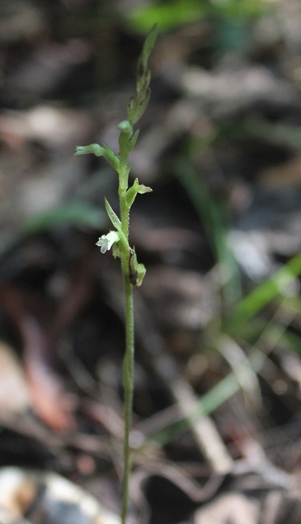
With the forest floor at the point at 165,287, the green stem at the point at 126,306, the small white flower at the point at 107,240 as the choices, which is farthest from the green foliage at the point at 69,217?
the small white flower at the point at 107,240

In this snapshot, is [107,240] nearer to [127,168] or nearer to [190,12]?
[127,168]

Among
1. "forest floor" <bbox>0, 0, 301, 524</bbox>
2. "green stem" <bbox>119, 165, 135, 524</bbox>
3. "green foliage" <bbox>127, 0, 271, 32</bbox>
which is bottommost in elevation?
"green stem" <bbox>119, 165, 135, 524</bbox>

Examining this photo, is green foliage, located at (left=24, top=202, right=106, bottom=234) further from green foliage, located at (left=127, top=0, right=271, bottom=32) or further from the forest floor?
green foliage, located at (left=127, top=0, right=271, bottom=32)

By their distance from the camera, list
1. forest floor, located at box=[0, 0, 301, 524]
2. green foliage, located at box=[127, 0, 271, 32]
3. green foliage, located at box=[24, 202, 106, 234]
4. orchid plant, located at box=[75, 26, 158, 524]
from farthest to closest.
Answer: green foliage, located at box=[127, 0, 271, 32], green foliage, located at box=[24, 202, 106, 234], forest floor, located at box=[0, 0, 301, 524], orchid plant, located at box=[75, 26, 158, 524]

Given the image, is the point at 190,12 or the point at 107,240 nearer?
the point at 107,240

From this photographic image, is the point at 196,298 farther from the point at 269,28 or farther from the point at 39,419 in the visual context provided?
the point at 269,28

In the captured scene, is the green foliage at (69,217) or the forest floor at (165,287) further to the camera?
the green foliage at (69,217)

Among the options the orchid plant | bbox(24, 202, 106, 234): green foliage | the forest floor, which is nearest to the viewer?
the orchid plant

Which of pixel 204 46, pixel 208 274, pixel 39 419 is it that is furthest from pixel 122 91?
pixel 39 419

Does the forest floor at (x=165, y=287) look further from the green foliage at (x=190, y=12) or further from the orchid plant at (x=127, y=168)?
the orchid plant at (x=127, y=168)

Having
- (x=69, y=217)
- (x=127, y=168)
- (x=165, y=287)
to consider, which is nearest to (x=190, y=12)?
(x=69, y=217)

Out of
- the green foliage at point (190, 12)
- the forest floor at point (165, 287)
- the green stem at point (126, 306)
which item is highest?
the green foliage at point (190, 12)

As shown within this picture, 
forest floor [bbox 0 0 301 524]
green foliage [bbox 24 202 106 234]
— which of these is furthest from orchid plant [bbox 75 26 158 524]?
green foliage [bbox 24 202 106 234]
